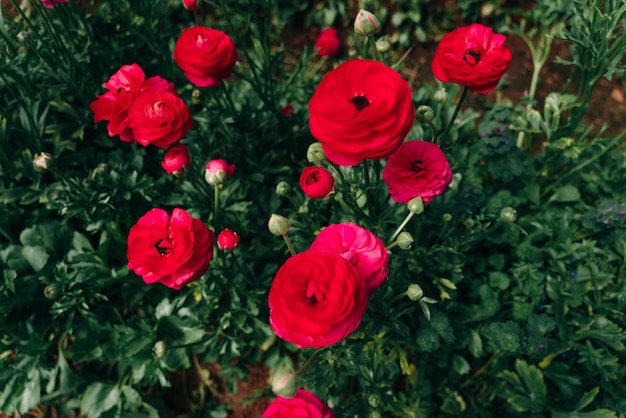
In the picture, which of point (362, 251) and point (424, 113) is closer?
point (362, 251)

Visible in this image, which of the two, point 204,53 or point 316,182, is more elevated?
point 204,53

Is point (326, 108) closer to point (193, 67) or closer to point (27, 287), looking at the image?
point (193, 67)

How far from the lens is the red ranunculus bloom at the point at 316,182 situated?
45.9 inches

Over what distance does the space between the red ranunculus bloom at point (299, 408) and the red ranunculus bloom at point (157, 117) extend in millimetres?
783

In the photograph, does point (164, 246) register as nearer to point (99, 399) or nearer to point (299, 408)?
point (299, 408)

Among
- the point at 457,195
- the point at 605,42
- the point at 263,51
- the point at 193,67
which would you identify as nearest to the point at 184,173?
the point at 193,67

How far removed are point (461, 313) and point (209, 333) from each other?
0.94 meters

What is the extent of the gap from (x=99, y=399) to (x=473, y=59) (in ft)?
5.86

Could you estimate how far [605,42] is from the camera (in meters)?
1.53

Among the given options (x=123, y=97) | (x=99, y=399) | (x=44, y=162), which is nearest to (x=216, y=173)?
(x=123, y=97)

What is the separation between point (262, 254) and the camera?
1833mm

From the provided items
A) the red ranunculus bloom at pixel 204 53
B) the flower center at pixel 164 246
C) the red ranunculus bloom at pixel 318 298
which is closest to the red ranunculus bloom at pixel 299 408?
the red ranunculus bloom at pixel 318 298

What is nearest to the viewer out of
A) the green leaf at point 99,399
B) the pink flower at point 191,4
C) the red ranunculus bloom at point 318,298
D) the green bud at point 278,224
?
the red ranunculus bloom at point 318,298

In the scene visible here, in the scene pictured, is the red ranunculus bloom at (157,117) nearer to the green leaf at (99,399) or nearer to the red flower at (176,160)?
the red flower at (176,160)
